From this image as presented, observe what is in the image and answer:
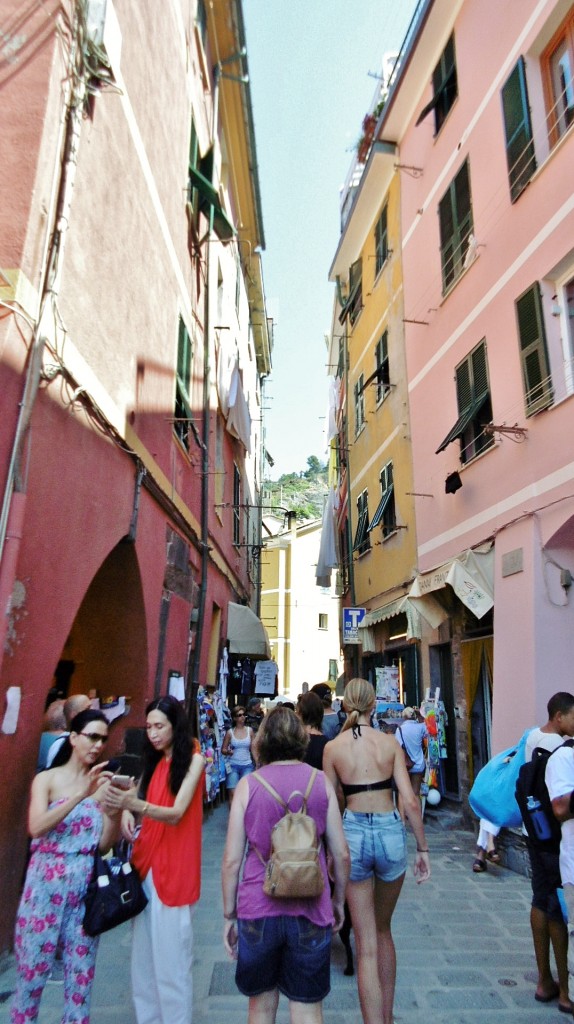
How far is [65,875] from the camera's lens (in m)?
3.17

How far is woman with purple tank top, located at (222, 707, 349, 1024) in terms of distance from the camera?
2.72 meters

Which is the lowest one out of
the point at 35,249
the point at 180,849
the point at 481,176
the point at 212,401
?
the point at 180,849

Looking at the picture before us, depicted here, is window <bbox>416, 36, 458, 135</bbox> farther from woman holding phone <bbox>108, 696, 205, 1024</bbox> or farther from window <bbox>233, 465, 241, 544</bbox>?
Answer: woman holding phone <bbox>108, 696, 205, 1024</bbox>

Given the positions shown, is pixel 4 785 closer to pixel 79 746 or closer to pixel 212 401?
pixel 79 746

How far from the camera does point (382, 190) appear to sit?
1576 centimetres

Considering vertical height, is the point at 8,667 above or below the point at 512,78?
below

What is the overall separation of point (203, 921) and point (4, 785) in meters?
2.36

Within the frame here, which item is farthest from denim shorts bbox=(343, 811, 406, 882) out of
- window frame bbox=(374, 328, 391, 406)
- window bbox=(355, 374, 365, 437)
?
window bbox=(355, 374, 365, 437)

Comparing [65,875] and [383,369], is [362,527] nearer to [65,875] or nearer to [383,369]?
[383,369]

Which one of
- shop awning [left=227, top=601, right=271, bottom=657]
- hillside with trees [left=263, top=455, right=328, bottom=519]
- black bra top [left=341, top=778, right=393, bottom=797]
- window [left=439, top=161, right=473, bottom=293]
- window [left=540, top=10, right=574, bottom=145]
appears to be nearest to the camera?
black bra top [left=341, top=778, right=393, bottom=797]

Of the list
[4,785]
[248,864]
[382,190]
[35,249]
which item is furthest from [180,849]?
[382,190]

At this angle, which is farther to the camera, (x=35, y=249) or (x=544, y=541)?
(x=544, y=541)

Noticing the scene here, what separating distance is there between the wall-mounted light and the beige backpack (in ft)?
25.5

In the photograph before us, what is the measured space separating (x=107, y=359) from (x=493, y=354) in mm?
5452
